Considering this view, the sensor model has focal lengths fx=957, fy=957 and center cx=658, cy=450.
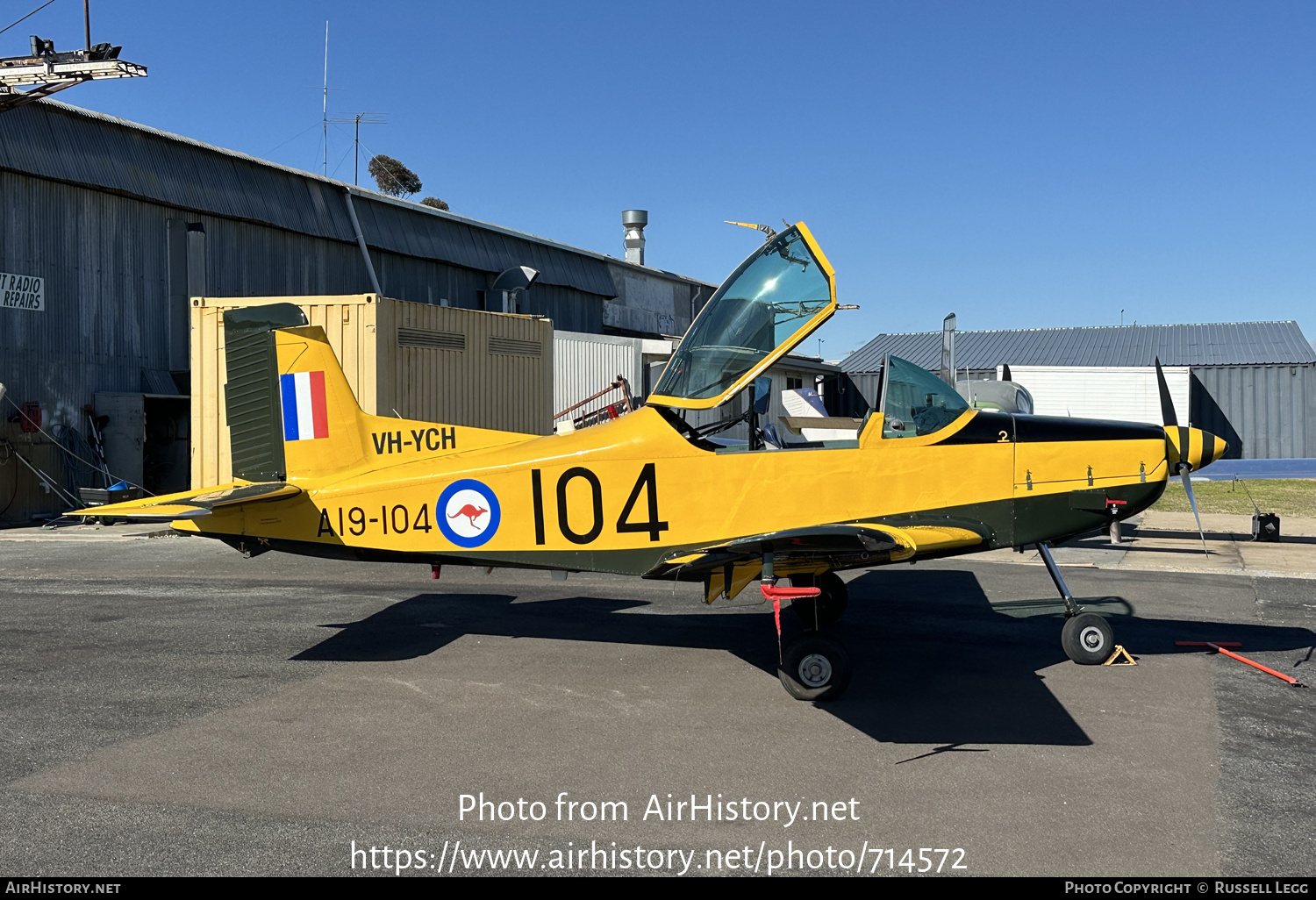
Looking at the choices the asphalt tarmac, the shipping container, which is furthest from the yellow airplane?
the shipping container

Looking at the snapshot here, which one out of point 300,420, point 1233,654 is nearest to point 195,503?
point 300,420

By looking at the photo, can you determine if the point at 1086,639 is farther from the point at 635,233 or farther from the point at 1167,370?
the point at 635,233

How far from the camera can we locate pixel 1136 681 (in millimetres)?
6926

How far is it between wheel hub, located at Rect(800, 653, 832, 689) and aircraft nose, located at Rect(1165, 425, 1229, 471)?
322 cm

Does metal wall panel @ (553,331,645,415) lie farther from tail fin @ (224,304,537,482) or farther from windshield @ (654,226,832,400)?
windshield @ (654,226,832,400)

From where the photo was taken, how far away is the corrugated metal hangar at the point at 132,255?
18.4 metres

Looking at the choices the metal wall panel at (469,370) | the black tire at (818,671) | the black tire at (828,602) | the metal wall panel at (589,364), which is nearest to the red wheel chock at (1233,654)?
the black tire at (828,602)

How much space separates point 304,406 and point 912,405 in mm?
4971

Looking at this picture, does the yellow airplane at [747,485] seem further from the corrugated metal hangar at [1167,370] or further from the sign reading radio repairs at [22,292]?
the corrugated metal hangar at [1167,370]

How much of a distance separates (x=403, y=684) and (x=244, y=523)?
198 centimetres

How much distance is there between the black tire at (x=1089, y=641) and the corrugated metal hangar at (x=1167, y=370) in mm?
15847

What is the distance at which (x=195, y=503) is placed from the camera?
24.7 feet

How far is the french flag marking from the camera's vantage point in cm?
802
